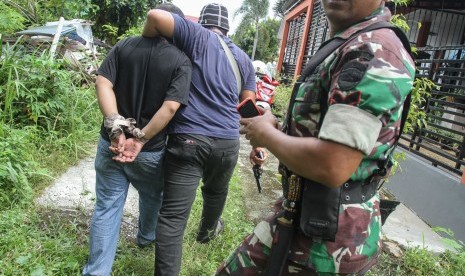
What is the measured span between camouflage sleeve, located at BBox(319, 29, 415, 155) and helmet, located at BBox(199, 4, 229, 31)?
5.28ft

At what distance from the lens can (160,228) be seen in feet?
7.08

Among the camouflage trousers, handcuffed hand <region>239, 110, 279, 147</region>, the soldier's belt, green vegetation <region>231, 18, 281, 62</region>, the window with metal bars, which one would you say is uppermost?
green vegetation <region>231, 18, 281, 62</region>

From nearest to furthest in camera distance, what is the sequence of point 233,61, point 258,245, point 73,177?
point 258,245, point 233,61, point 73,177

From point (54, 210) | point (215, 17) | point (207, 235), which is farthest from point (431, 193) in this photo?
point (54, 210)

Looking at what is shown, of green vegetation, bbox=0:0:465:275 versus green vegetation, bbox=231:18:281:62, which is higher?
green vegetation, bbox=231:18:281:62

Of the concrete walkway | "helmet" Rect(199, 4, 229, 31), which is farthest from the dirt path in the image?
"helmet" Rect(199, 4, 229, 31)

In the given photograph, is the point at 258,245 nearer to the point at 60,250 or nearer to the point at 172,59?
the point at 172,59

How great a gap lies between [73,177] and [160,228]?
6.64 feet

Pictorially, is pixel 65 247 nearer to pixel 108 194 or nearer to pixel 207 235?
pixel 108 194

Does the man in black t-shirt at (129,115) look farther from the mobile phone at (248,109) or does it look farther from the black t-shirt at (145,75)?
the mobile phone at (248,109)

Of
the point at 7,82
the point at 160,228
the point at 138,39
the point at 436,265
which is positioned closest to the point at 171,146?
the point at 160,228

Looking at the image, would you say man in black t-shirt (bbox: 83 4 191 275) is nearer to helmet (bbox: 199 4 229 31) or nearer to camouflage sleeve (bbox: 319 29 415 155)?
helmet (bbox: 199 4 229 31)

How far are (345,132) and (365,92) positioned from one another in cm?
12

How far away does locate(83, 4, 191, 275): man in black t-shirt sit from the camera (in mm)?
2070
